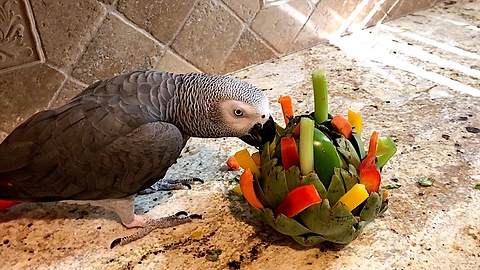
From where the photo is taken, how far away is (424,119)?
1.10m

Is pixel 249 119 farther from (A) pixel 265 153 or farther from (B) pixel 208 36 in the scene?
(B) pixel 208 36

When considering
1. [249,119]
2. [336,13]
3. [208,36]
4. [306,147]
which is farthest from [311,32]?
[306,147]

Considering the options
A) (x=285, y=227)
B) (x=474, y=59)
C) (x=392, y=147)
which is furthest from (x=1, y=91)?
(x=474, y=59)

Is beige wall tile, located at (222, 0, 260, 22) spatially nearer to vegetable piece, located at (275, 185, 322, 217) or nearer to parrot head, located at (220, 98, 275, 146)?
parrot head, located at (220, 98, 275, 146)

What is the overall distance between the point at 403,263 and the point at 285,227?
0.19m

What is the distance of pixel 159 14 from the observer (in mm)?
1173

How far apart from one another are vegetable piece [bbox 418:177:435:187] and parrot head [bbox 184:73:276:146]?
29cm

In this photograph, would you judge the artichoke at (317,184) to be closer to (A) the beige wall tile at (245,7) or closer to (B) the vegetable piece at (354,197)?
(B) the vegetable piece at (354,197)

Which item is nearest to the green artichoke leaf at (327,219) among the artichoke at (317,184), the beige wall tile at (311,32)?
the artichoke at (317,184)

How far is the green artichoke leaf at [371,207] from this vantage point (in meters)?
0.75

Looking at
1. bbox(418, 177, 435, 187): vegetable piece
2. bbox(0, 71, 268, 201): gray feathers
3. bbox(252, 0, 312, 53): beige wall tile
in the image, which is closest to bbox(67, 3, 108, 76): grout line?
bbox(0, 71, 268, 201): gray feathers

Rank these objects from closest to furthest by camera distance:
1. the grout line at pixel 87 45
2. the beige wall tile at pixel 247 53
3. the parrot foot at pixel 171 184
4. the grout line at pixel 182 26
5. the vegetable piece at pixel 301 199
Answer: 1. the vegetable piece at pixel 301 199
2. the parrot foot at pixel 171 184
3. the grout line at pixel 87 45
4. the grout line at pixel 182 26
5. the beige wall tile at pixel 247 53

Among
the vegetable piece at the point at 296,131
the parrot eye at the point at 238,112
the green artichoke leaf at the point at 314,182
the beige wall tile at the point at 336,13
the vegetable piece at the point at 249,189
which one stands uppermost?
the beige wall tile at the point at 336,13

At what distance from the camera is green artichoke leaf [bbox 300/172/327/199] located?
28.6 inches
